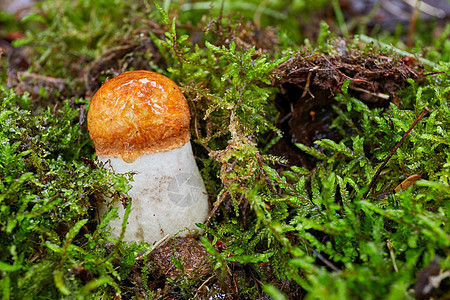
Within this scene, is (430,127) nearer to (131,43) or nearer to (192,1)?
(131,43)

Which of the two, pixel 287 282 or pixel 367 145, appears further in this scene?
pixel 367 145

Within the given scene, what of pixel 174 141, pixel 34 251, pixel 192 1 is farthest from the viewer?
pixel 192 1

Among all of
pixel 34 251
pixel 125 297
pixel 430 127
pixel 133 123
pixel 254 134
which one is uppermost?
pixel 430 127

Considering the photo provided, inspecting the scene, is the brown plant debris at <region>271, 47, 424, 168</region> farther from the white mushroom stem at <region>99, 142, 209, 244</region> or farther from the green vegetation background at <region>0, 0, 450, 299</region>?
the white mushroom stem at <region>99, 142, 209, 244</region>

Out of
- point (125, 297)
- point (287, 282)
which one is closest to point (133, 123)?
point (125, 297)

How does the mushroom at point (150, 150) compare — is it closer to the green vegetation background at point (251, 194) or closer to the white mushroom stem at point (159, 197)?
the white mushroom stem at point (159, 197)

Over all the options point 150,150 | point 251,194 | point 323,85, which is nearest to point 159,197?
point 150,150

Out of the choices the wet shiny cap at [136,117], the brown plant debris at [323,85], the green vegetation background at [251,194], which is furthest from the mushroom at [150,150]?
the brown plant debris at [323,85]

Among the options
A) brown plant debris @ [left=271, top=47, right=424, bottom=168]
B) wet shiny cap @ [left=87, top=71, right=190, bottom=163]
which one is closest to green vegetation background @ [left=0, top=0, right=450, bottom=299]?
brown plant debris @ [left=271, top=47, right=424, bottom=168]
